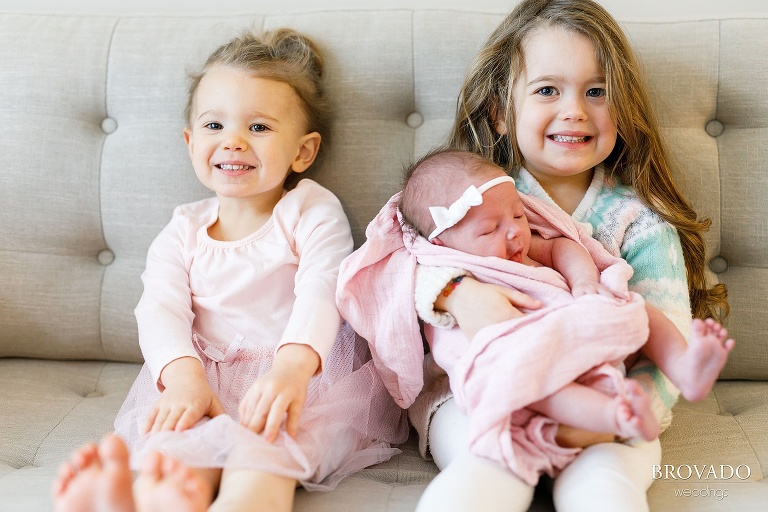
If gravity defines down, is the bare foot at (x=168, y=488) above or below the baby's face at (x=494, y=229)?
below

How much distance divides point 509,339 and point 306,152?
0.65 meters

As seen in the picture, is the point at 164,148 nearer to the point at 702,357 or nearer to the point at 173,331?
the point at 173,331

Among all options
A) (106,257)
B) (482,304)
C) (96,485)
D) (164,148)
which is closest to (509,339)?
(482,304)

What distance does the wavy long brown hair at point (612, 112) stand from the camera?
141cm

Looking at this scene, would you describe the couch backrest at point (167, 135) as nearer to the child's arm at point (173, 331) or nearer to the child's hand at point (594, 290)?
the child's arm at point (173, 331)

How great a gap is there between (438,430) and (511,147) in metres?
0.57

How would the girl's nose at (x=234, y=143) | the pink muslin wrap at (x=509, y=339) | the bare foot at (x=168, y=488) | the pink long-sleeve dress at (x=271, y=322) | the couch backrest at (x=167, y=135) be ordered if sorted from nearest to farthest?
the bare foot at (x=168, y=488)
the pink muslin wrap at (x=509, y=339)
the pink long-sleeve dress at (x=271, y=322)
the girl's nose at (x=234, y=143)
the couch backrest at (x=167, y=135)

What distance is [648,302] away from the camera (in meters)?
1.34

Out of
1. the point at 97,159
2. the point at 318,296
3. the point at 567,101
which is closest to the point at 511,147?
the point at 567,101

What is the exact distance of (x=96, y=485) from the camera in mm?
997

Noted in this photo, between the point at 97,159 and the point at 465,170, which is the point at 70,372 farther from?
the point at 465,170

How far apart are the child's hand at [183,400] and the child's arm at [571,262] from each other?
0.61 m

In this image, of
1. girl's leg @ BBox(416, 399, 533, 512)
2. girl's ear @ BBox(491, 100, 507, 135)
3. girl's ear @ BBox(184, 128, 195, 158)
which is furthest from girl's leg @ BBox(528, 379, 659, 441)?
girl's ear @ BBox(184, 128, 195, 158)

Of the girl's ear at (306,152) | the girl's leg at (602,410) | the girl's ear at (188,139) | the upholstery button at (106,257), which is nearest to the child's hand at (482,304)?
the girl's leg at (602,410)
